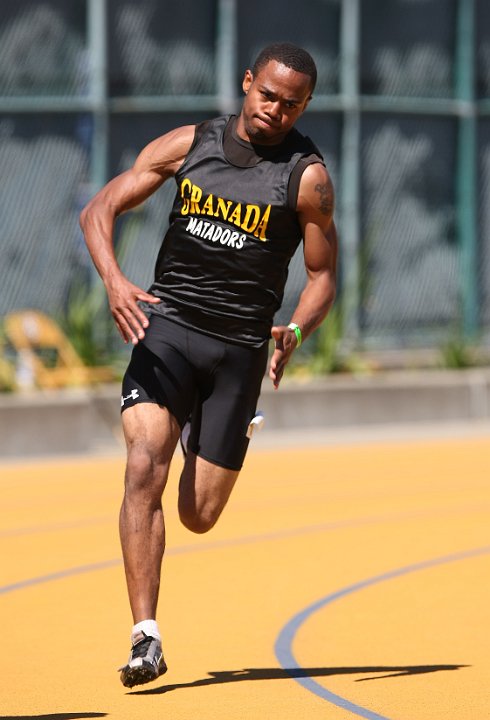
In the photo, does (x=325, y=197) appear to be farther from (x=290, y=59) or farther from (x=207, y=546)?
(x=207, y=546)

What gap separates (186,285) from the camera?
696cm

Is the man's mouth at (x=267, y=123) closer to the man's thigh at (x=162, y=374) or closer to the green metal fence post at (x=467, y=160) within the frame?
the man's thigh at (x=162, y=374)

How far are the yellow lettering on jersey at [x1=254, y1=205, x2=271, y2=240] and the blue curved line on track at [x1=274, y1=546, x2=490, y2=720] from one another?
1.78m


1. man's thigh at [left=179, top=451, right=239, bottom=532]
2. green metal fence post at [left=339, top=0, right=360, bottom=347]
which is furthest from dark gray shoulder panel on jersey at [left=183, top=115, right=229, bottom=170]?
green metal fence post at [left=339, top=0, right=360, bottom=347]

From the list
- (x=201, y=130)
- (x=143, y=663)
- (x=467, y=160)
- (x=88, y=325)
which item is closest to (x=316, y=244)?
(x=201, y=130)

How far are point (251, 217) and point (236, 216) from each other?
0.06 meters

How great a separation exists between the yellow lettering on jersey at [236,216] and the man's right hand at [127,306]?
48 centimetres

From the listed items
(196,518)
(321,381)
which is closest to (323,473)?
(321,381)

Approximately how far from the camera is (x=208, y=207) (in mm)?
6855

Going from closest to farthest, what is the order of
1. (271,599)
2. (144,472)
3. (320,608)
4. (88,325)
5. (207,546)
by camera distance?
(144,472)
(320,608)
(271,599)
(207,546)
(88,325)

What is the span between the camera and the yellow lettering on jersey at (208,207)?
6848mm

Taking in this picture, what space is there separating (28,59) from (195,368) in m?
12.2

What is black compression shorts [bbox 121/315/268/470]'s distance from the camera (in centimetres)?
681

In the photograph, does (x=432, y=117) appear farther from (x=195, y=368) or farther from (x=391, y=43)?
(x=195, y=368)
